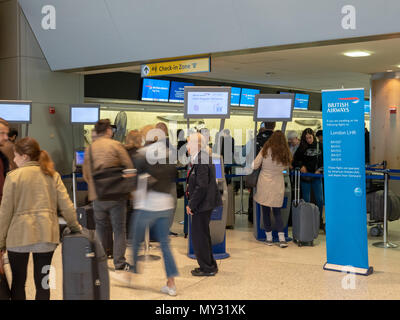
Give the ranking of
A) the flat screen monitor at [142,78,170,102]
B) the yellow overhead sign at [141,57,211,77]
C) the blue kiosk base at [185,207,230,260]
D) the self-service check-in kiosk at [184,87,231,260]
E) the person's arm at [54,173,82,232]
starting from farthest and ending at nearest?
the flat screen monitor at [142,78,170,102] < the yellow overhead sign at [141,57,211,77] < the self-service check-in kiosk at [184,87,231,260] < the blue kiosk base at [185,207,230,260] < the person's arm at [54,173,82,232]

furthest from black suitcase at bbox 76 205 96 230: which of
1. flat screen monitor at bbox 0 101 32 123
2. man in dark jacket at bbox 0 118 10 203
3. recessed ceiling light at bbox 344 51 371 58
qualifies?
recessed ceiling light at bbox 344 51 371 58

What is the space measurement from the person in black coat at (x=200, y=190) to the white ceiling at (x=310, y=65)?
3.17 metres

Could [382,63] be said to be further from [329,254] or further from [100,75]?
[100,75]

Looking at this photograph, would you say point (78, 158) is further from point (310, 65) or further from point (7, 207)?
point (7, 207)

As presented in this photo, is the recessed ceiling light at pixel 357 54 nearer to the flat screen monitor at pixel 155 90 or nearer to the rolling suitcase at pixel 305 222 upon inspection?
the rolling suitcase at pixel 305 222

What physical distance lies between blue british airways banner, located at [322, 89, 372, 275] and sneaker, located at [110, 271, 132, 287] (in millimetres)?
2183

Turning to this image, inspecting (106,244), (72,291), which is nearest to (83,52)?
(106,244)

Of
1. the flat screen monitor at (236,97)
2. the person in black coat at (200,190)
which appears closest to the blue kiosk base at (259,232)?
the person in black coat at (200,190)

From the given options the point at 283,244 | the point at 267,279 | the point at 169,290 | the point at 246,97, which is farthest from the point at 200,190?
the point at 246,97

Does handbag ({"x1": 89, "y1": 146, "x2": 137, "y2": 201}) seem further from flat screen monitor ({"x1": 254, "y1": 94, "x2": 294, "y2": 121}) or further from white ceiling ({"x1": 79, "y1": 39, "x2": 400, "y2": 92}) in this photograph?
white ceiling ({"x1": 79, "y1": 39, "x2": 400, "y2": 92})

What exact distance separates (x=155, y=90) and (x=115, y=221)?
679 cm

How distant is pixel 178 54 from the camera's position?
8086mm

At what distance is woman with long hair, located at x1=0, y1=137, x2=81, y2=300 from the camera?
3.56 meters

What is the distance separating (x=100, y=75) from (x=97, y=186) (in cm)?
653
